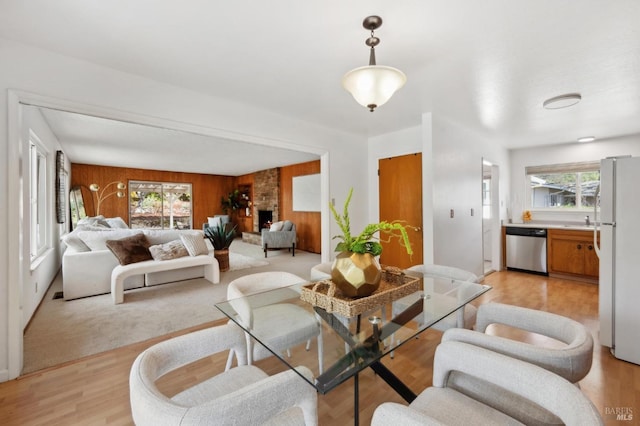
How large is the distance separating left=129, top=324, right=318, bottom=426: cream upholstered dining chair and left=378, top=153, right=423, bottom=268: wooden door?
2999 mm

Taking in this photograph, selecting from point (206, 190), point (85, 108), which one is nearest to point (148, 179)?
point (206, 190)

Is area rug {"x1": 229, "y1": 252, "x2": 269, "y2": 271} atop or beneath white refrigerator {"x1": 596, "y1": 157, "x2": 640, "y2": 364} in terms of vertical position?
beneath

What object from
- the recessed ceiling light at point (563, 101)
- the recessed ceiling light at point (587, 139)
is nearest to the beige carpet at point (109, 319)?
the recessed ceiling light at point (563, 101)

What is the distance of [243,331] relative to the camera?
4.56ft

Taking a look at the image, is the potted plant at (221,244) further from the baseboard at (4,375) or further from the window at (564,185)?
the window at (564,185)

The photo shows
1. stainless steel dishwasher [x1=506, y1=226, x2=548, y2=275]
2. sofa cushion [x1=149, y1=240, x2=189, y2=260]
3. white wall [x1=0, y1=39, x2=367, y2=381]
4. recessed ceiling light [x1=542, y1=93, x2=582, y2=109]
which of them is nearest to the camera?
white wall [x1=0, y1=39, x2=367, y2=381]

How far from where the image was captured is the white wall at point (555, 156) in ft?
14.4

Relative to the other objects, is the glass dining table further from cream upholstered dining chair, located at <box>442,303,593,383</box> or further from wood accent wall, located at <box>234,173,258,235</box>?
wood accent wall, located at <box>234,173,258,235</box>

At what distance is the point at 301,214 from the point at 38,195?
199 inches

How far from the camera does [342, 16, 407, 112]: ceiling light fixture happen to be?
1566 millimetres

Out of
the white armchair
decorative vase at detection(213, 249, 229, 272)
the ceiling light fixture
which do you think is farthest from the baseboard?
the white armchair

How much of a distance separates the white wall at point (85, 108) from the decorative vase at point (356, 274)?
214cm

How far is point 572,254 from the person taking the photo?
4.41 metres

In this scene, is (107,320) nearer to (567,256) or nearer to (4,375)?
(4,375)
